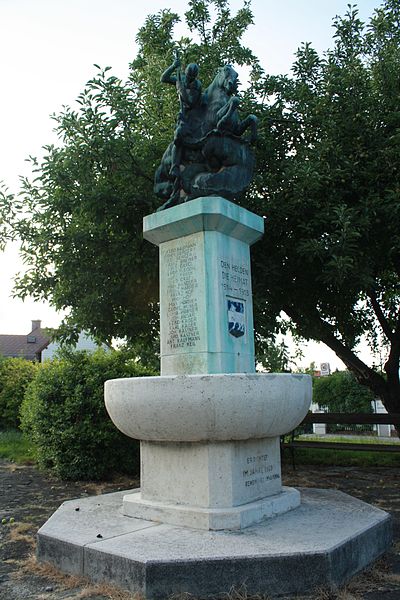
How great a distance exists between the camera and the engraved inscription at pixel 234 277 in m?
5.09

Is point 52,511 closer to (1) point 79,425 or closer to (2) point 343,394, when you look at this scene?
(1) point 79,425

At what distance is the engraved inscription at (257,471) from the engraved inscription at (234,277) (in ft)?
5.05

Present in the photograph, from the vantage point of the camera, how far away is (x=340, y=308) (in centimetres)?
974

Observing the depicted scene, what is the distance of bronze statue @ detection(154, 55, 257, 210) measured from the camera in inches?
215

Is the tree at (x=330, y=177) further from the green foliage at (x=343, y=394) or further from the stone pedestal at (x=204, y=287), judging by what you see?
the green foliage at (x=343, y=394)

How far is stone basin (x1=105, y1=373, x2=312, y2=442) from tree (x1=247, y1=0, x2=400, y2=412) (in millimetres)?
3022

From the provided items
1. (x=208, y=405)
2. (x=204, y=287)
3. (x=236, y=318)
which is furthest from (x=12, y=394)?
(x=208, y=405)

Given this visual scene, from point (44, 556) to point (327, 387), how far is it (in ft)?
88.1

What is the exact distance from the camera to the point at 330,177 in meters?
7.43

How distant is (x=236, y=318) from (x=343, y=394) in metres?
24.7

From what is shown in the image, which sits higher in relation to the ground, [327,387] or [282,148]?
[282,148]

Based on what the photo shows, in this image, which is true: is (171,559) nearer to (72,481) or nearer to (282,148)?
(72,481)

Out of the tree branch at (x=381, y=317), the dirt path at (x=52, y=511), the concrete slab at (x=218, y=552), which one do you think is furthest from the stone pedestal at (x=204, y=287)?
the tree branch at (x=381, y=317)

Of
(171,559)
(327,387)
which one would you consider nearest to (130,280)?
(171,559)
